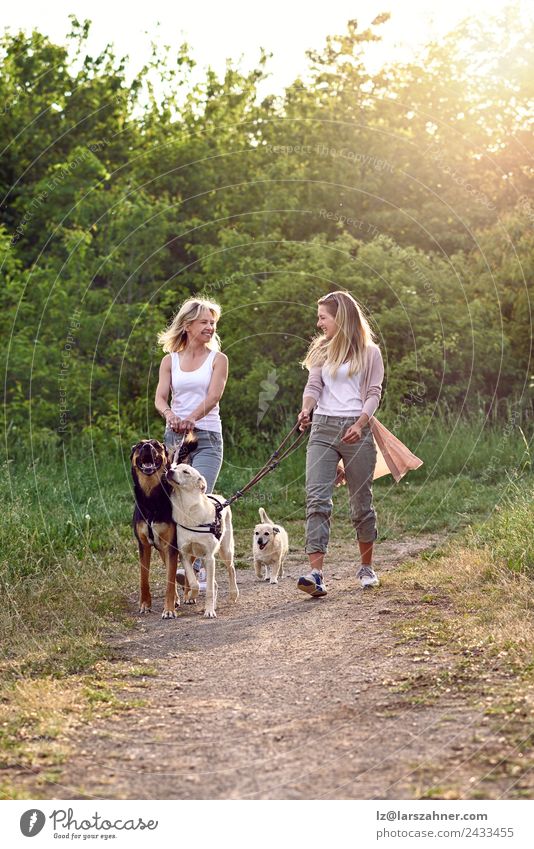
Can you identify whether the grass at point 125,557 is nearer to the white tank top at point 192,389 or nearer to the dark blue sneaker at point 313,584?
the dark blue sneaker at point 313,584

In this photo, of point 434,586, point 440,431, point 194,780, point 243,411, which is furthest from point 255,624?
point 243,411

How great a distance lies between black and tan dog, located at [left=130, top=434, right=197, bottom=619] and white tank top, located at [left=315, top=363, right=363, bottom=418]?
139 cm

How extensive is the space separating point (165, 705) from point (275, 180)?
52.8ft

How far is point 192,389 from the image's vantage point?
885 centimetres

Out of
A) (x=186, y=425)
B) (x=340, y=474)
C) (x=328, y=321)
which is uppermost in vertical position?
(x=328, y=321)

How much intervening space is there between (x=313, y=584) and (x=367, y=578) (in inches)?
25.5

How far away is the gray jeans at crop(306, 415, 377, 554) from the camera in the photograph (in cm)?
866

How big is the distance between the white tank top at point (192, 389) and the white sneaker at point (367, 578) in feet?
5.55

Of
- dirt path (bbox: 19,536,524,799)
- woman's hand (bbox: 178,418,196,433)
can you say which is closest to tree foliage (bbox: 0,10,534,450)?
woman's hand (bbox: 178,418,196,433)

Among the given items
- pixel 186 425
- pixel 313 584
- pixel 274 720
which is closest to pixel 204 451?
pixel 186 425

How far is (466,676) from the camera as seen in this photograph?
5953 millimetres

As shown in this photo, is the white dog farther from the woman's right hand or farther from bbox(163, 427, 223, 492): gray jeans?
bbox(163, 427, 223, 492): gray jeans

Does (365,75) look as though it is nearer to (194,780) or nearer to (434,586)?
(434,586)

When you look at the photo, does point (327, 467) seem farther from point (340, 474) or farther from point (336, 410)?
point (336, 410)
